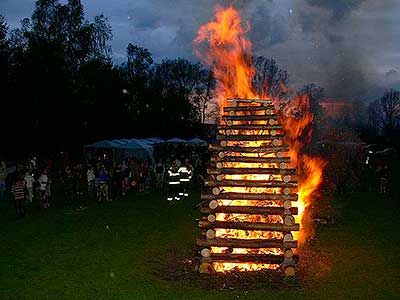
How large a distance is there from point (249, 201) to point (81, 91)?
134 feet

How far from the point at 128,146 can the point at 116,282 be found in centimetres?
2986

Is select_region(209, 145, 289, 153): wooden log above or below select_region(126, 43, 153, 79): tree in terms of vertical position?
below

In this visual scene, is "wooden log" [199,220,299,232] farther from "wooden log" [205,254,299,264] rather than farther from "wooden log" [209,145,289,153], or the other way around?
"wooden log" [209,145,289,153]

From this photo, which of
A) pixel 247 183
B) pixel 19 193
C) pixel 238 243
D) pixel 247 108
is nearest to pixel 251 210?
pixel 247 183

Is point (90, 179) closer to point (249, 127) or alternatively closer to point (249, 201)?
point (249, 127)

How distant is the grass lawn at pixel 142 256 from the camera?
11.1 metres

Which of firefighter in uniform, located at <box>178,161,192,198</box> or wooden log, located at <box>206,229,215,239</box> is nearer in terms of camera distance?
wooden log, located at <box>206,229,215,239</box>

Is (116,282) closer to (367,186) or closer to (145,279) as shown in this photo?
(145,279)

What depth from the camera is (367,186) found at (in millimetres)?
35781

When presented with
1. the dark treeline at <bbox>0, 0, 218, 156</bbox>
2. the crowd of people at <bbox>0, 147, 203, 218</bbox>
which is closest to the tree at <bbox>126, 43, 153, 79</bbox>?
the dark treeline at <bbox>0, 0, 218, 156</bbox>

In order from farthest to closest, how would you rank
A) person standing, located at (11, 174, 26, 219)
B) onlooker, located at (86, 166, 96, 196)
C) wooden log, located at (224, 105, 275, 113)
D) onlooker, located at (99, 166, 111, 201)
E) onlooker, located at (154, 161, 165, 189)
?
onlooker, located at (154, 161, 165, 189) < onlooker, located at (86, 166, 96, 196) < onlooker, located at (99, 166, 111, 201) < person standing, located at (11, 174, 26, 219) < wooden log, located at (224, 105, 275, 113)

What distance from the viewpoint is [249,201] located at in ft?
44.8

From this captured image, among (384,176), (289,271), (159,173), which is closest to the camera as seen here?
(289,271)

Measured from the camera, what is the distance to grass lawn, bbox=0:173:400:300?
Answer: 11109 millimetres
